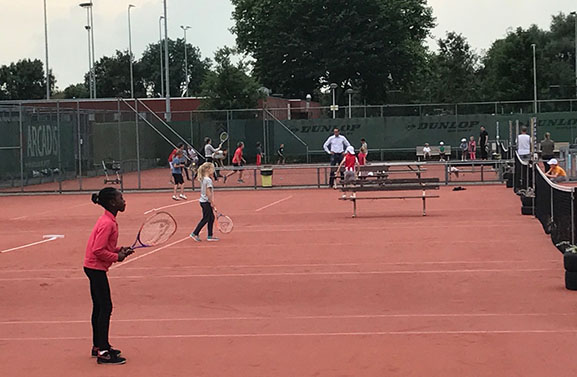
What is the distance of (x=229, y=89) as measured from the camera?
56031mm

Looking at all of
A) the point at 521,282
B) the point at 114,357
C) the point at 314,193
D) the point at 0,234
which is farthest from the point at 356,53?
the point at 114,357

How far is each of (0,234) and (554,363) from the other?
14809mm

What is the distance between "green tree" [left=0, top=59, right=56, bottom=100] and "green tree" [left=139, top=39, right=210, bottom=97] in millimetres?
24063

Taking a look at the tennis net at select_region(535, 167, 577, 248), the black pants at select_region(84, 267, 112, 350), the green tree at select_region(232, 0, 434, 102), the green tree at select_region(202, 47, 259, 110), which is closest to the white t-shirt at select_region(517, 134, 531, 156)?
the tennis net at select_region(535, 167, 577, 248)

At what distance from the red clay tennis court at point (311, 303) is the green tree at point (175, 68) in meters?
105

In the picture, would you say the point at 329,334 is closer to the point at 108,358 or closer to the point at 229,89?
the point at 108,358

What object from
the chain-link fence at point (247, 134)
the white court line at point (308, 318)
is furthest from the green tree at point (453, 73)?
the white court line at point (308, 318)

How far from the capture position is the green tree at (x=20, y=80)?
99.4m

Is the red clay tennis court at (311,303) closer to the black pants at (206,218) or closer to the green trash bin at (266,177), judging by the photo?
the black pants at (206,218)

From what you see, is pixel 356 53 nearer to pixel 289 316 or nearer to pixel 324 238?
pixel 324 238

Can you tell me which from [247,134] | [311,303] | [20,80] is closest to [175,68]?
[20,80]

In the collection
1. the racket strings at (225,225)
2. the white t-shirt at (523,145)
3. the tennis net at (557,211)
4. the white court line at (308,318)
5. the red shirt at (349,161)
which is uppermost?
the white t-shirt at (523,145)

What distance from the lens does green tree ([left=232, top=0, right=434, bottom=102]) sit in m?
68.4

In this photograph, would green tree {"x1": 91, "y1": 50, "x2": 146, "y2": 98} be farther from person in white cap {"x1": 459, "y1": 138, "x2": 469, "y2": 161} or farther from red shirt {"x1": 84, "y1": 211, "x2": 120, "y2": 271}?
red shirt {"x1": 84, "y1": 211, "x2": 120, "y2": 271}
